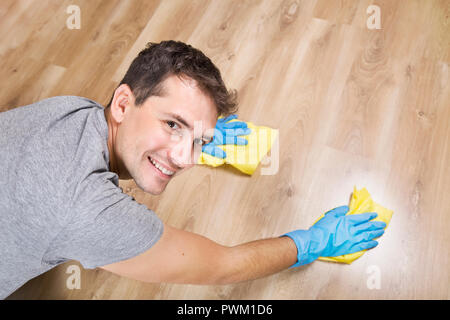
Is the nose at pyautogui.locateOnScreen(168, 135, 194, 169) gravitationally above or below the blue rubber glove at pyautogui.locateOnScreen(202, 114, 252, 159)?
above

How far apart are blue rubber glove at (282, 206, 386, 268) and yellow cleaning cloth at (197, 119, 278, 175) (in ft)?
1.07

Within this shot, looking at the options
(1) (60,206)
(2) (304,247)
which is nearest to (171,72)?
(1) (60,206)

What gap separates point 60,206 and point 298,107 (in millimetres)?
1116

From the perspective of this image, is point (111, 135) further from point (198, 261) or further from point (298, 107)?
point (298, 107)

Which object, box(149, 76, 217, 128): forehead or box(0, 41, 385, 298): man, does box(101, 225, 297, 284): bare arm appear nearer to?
box(0, 41, 385, 298): man

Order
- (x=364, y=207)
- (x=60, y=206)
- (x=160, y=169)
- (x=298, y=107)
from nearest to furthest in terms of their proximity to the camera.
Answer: (x=60, y=206) → (x=160, y=169) → (x=364, y=207) → (x=298, y=107)

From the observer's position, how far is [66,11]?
73.2 inches

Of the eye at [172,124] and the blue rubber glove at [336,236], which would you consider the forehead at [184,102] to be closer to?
the eye at [172,124]

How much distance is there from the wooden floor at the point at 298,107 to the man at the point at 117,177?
286mm

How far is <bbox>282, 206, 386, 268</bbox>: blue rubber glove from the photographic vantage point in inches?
46.9

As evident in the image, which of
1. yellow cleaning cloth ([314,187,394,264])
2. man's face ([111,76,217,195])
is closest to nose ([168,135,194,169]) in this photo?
man's face ([111,76,217,195])

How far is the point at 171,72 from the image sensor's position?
0.97 metres

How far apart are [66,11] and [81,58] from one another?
347 mm

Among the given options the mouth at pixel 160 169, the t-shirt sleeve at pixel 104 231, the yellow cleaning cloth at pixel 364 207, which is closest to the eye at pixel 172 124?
the mouth at pixel 160 169
